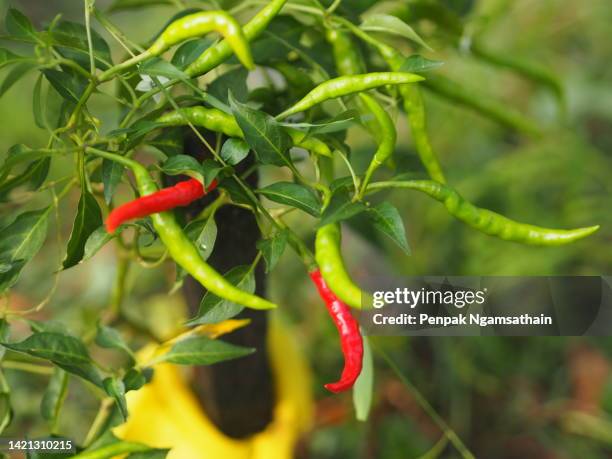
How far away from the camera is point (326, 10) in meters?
0.41

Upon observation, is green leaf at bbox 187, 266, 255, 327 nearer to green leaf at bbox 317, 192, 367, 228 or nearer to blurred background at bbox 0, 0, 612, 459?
green leaf at bbox 317, 192, 367, 228

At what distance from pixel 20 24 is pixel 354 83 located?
0.57 feet

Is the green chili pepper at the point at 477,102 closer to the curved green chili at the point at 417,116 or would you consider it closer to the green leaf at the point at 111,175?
the curved green chili at the point at 417,116

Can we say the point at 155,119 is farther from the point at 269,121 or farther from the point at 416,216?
the point at 416,216

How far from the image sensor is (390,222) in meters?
0.34

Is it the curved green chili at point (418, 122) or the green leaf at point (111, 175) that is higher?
the curved green chili at point (418, 122)

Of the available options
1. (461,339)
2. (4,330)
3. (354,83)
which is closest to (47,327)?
(4,330)

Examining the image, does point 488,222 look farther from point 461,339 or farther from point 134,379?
point 461,339

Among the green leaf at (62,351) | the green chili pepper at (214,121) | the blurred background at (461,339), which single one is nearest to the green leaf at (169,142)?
the green chili pepper at (214,121)

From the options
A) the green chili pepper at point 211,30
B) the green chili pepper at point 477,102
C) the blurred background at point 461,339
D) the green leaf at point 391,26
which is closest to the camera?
the green chili pepper at point 211,30

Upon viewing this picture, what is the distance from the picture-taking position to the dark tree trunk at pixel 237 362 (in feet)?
1.42

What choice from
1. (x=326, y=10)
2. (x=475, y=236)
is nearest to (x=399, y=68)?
(x=326, y=10)

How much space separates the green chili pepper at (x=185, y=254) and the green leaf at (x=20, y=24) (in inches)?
3.3

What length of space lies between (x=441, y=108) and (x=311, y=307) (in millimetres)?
367
